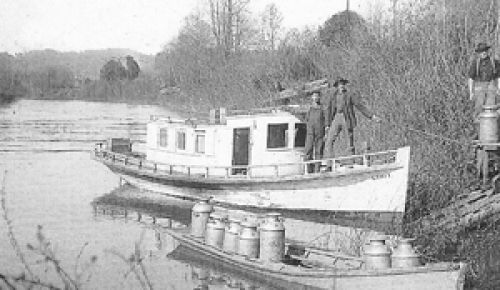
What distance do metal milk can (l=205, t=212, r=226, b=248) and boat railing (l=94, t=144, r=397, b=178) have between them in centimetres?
477

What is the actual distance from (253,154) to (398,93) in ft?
15.7

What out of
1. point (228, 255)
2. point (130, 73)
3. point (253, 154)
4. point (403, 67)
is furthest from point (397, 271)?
point (130, 73)

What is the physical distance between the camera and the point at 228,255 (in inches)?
515

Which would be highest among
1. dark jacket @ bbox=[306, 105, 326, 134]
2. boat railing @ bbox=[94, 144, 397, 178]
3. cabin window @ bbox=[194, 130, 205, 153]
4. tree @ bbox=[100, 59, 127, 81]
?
tree @ bbox=[100, 59, 127, 81]

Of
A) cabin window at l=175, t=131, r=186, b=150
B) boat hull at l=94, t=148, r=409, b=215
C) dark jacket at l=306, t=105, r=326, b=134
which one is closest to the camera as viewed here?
boat hull at l=94, t=148, r=409, b=215

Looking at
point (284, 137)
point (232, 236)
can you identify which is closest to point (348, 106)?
point (284, 137)

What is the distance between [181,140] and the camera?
2281cm

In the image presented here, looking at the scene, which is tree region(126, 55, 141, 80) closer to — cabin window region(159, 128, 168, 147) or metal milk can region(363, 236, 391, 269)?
cabin window region(159, 128, 168, 147)

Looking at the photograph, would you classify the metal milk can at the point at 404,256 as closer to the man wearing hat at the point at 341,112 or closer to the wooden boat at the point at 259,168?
the wooden boat at the point at 259,168

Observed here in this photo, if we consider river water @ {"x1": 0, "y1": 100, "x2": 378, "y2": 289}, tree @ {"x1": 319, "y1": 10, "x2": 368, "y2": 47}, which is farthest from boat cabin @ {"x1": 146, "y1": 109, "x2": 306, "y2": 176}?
tree @ {"x1": 319, "y1": 10, "x2": 368, "y2": 47}

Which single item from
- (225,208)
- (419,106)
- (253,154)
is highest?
(419,106)

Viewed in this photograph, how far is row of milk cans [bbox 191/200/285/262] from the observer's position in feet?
41.2

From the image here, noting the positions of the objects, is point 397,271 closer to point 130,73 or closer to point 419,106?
point 419,106

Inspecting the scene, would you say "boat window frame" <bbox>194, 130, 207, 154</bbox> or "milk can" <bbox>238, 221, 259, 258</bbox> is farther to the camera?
"boat window frame" <bbox>194, 130, 207, 154</bbox>
